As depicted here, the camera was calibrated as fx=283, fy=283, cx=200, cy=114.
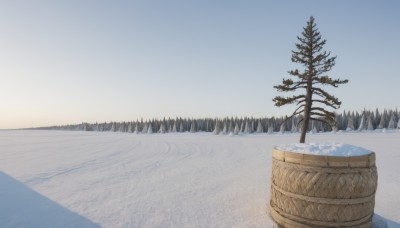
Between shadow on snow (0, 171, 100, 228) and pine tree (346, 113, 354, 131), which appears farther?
pine tree (346, 113, 354, 131)

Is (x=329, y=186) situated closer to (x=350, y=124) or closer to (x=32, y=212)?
(x=32, y=212)

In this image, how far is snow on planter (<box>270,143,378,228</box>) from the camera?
4.82m

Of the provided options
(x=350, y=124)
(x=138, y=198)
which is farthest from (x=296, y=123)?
(x=138, y=198)

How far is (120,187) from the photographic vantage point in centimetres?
840

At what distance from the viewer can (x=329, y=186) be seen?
4.83 metres

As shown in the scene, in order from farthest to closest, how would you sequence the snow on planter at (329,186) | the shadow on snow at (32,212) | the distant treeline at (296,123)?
the distant treeline at (296,123) → the shadow on snow at (32,212) → the snow on planter at (329,186)

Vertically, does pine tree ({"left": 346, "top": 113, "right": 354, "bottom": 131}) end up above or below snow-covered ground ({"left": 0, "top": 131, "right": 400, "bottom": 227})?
above

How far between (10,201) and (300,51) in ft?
36.3

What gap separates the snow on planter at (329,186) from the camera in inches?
190

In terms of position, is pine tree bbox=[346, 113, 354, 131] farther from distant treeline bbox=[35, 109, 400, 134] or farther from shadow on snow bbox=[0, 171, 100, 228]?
shadow on snow bbox=[0, 171, 100, 228]

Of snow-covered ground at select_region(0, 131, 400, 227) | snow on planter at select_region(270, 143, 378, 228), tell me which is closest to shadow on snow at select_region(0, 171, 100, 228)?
snow-covered ground at select_region(0, 131, 400, 227)

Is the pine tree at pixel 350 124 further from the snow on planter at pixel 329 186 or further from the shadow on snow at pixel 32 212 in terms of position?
the shadow on snow at pixel 32 212

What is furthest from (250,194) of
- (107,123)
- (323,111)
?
(107,123)

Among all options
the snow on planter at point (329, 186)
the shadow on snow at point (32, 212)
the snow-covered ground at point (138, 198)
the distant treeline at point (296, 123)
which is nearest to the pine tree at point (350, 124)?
the distant treeline at point (296, 123)
